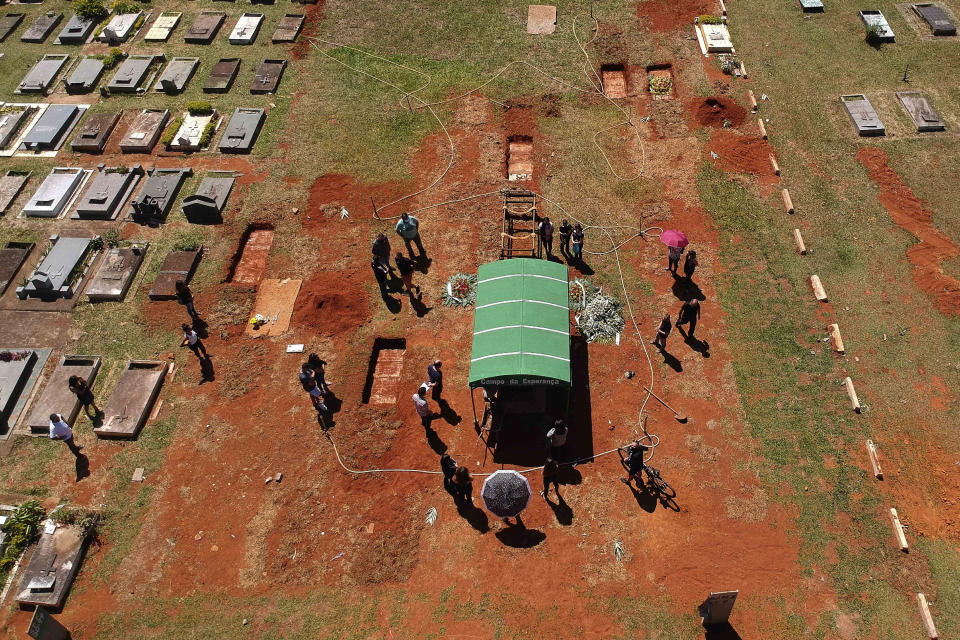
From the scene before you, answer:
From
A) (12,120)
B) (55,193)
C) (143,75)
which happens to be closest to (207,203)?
(55,193)

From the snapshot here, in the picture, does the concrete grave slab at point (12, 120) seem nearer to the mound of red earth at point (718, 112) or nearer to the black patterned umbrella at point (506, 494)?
the black patterned umbrella at point (506, 494)

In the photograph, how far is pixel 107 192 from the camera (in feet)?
82.5

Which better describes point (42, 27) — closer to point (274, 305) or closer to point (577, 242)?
point (274, 305)

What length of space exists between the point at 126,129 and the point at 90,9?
1152 cm

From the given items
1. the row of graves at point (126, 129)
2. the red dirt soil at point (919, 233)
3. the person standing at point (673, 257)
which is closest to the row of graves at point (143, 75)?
the row of graves at point (126, 129)

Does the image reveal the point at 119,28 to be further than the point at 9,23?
No

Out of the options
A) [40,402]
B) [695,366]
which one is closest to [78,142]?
[40,402]

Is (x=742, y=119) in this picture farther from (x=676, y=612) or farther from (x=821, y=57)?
(x=676, y=612)

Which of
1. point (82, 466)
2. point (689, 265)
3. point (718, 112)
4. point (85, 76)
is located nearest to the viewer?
point (82, 466)

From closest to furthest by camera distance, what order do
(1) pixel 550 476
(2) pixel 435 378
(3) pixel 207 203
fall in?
1. (1) pixel 550 476
2. (2) pixel 435 378
3. (3) pixel 207 203

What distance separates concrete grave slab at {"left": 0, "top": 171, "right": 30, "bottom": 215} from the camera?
25438 mm

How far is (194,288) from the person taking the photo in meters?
22.6

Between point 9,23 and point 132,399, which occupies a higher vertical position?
point 9,23

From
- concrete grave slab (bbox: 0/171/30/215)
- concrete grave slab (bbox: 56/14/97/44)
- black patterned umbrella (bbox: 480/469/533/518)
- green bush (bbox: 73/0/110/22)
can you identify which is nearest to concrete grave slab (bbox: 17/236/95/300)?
concrete grave slab (bbox: 0/171/30/215)
